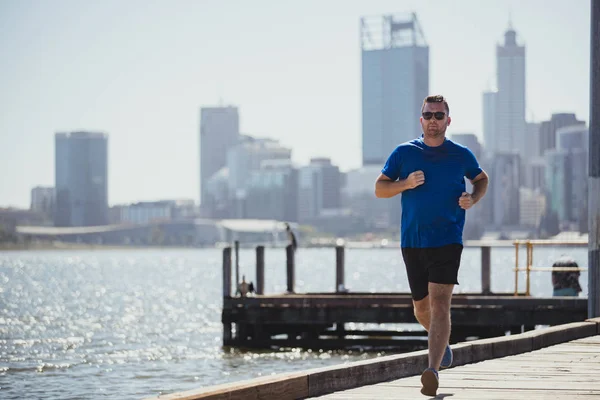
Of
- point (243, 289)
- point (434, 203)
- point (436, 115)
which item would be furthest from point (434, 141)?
point (243, 289)

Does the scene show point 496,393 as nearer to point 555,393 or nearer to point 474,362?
point 555,393

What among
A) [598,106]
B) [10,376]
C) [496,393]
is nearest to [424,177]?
[496,393]

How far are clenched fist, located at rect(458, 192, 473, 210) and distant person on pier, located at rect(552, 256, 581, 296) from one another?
15.4 metres

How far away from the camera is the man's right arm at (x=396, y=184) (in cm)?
778

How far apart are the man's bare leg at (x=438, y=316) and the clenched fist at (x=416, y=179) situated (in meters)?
0.70

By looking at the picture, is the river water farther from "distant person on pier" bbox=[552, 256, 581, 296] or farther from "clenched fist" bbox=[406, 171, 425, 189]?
"clenched fist" bbox=[406, 171, 425, 189]

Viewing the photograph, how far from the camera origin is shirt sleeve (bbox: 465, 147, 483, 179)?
8.06 meters

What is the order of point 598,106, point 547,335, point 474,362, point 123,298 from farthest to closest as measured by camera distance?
point 123,298 < point 598,106 < point 547,335 < point 474,362

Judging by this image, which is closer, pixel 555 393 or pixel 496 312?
pixel 555 393

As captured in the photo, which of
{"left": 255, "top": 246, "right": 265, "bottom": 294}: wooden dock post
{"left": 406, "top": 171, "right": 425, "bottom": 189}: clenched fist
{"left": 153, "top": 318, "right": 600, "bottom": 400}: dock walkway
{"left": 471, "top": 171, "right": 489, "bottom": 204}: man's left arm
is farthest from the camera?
{"left": 255, "top": 246, "right": 265, "bottom": 294}: wooden dock post

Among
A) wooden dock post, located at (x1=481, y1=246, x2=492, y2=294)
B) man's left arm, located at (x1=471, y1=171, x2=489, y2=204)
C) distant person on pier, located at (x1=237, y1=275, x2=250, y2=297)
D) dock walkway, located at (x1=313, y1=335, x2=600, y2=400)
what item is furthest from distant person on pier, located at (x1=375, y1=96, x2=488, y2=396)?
distant person on pier, located at (x1=237, y1=275, x2=250, y2=297)

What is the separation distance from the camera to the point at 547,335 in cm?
1128

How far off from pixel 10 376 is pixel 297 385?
18134mm

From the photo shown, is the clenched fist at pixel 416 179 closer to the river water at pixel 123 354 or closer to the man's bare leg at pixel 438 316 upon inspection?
the man's bare leg at pixel 438 316
